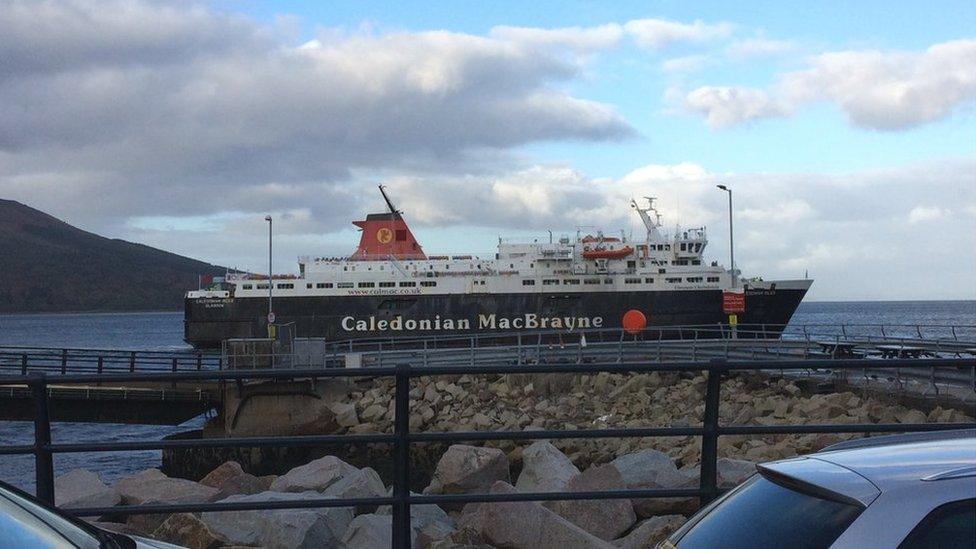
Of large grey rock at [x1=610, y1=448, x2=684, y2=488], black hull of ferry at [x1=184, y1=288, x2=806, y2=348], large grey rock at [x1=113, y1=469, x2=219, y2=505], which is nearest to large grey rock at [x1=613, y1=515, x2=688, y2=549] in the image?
large grey rock at [x1=610, y1=448, x2=684, y2=488]

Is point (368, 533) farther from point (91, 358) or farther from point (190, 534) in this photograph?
point (91, 358)

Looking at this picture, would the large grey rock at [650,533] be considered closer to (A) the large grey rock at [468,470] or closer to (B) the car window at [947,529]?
(A) the large grey rock at [468,470]

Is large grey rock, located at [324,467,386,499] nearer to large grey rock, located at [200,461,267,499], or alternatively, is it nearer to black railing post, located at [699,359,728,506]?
large grey rock, located at [200,461,267,499]

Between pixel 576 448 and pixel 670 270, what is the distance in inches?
1568

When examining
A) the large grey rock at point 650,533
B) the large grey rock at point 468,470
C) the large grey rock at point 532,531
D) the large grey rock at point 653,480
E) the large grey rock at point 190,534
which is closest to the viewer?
the large grey rock at point 532,531

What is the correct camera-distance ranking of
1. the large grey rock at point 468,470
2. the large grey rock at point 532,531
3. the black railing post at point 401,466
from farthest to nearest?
1. the large grey rock at point 468,470
2. the large grey rock at point 532,531
3. the black railing post at point 401,466

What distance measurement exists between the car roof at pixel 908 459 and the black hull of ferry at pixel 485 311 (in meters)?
50.1

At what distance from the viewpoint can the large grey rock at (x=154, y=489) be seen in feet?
27.6

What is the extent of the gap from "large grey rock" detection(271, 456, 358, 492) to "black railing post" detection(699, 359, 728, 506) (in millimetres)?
3994

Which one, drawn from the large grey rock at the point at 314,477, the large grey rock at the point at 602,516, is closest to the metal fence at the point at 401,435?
the large grey rock at the point at 602,516

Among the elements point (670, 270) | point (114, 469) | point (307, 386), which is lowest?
point (114, 469)

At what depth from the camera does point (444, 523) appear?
24.7ft

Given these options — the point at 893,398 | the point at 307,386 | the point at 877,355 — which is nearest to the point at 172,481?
the point at 893,398

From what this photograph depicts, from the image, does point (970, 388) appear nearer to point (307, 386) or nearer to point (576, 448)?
point (576, 448)
